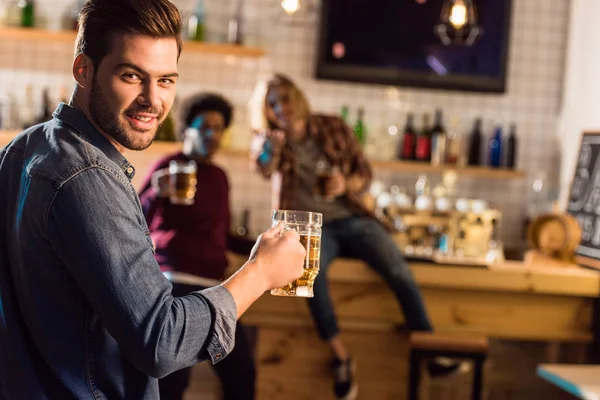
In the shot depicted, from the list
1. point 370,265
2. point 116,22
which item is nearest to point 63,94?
point 370,265

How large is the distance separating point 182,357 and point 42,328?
0.76 ft

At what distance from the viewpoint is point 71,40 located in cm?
502

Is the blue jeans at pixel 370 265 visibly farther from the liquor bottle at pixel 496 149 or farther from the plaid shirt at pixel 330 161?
the liquor bottle at pixel 496 149

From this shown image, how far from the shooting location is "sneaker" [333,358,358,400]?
4223 mm

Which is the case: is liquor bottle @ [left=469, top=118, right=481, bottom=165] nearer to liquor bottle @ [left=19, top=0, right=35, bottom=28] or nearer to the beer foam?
liquor bottle @ [left=19, top=0, right=35, bottom=28]

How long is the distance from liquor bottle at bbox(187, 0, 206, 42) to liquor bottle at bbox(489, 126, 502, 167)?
202 centimetres

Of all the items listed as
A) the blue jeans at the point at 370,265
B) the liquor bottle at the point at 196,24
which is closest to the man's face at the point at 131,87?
the blue jeans at the point at 370,265

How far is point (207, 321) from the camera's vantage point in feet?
4.34

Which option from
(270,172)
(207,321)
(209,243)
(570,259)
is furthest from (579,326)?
(207,321)

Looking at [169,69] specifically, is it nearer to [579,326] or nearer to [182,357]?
[182,357]

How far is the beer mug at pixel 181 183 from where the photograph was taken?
127 inches

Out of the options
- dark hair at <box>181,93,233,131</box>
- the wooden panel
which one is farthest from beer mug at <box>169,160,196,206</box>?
the wooden panel

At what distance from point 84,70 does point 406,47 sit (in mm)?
4271

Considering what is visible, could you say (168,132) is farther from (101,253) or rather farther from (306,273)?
(101,253)
